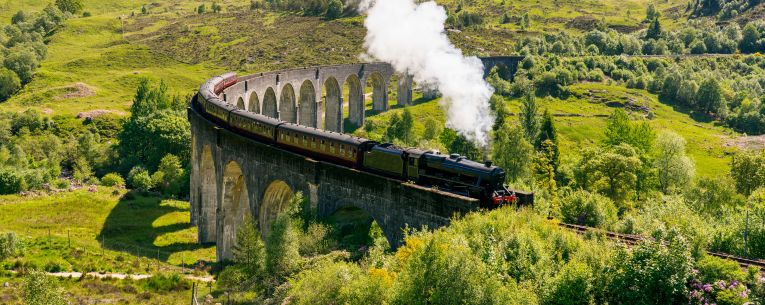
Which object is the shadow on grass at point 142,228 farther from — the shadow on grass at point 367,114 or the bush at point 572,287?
the bush at point 572,287

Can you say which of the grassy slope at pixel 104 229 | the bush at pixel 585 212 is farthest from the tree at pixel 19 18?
the bush at pixel 585 212

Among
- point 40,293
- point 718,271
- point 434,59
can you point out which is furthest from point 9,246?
point 434,59

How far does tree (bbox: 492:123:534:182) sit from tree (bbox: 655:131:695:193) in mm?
16796

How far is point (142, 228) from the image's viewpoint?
6988 centimetres

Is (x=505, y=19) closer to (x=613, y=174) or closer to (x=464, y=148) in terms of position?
(x=464, y=148)

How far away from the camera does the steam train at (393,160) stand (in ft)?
118

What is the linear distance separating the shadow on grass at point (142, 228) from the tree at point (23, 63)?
6583cm

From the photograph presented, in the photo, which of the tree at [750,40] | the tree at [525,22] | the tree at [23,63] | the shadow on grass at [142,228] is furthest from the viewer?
the tree at [525,22]

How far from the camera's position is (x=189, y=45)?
6452 inches

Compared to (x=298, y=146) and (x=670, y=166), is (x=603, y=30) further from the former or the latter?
(x=298, y=146)

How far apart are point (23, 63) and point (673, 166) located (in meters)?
116

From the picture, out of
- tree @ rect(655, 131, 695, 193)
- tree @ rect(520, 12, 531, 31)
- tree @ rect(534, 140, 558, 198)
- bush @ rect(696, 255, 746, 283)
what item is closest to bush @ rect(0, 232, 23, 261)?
tree @ rect(534, 140, 558, 198)

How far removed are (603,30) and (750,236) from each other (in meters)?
157

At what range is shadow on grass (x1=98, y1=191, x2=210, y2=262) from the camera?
204ft
